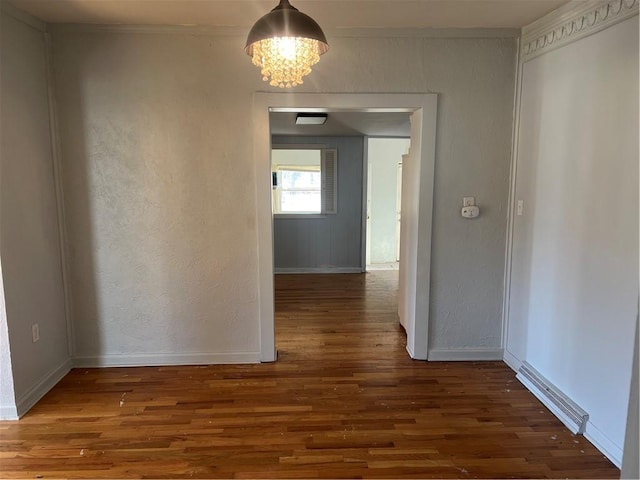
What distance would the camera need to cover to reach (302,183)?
21.4ft

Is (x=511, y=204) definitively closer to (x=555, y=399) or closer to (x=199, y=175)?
(x=555, y=399)

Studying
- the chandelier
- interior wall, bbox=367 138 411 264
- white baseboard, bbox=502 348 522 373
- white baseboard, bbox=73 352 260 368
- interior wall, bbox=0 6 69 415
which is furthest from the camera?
interior wall, bbox=367 138 411 264

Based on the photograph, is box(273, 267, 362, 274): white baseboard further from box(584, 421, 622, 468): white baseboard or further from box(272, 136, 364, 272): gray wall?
box(584, 421, 622, 468): white baseboard

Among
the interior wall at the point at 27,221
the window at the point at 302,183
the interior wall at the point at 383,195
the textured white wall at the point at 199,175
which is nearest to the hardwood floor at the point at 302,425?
the interior wall at the point at 27,221

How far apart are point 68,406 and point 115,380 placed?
364mm

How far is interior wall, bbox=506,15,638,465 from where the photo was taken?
2.00 m

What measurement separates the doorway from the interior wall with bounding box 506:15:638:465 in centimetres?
66

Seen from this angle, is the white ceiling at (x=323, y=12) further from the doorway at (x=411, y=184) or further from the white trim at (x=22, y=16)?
the doorway at (x=411, y=184)

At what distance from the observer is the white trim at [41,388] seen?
2.48m

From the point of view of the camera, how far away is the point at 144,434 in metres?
2.29

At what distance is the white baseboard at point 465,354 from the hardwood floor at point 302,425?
72 mm

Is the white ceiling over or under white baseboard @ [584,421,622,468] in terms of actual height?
over

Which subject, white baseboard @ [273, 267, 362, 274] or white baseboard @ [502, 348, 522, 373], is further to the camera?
white baseboard @ [273, 267, 362, 274]

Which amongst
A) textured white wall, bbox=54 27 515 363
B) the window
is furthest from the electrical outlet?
the window
